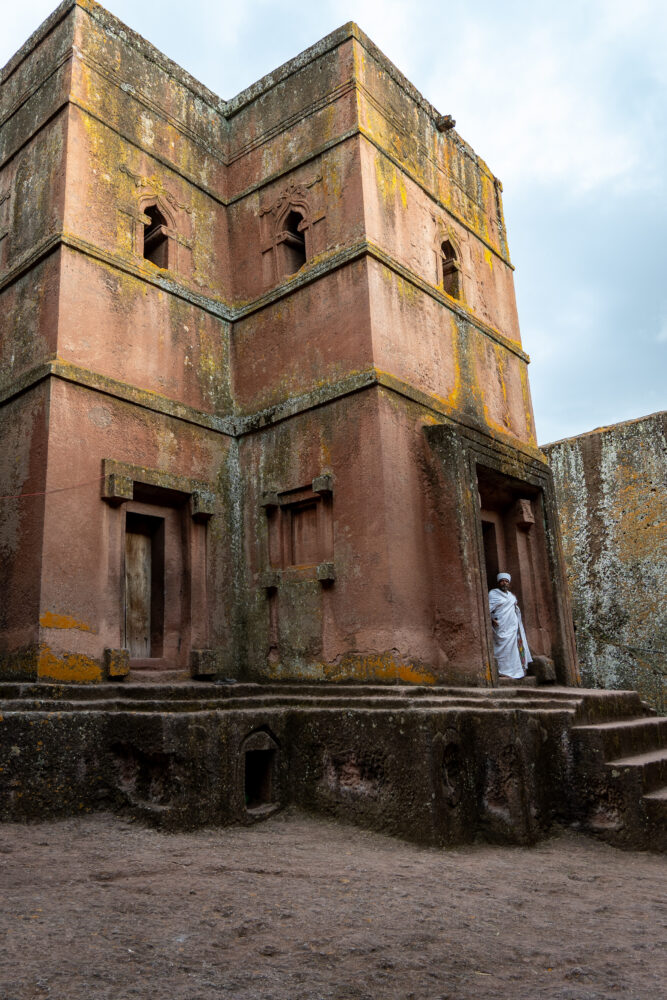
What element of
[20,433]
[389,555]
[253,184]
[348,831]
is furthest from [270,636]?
[253,184]

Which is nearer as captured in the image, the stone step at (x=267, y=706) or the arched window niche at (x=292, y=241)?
the stone step at (x=267, y=706)

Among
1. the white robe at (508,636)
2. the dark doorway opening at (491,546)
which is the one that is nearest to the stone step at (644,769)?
the white robe at (508,636)

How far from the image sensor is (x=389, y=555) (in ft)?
24.2

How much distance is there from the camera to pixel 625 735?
21.9ft

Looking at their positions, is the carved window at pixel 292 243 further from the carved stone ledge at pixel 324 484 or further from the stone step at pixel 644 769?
the stone step at pixel 644 769

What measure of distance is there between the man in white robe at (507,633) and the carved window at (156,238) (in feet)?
18.1

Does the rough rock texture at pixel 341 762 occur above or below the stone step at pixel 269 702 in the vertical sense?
below

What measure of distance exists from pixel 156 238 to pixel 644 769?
778 cm

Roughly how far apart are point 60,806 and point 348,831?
2.20 m

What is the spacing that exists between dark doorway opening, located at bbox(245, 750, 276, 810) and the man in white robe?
2.95 m

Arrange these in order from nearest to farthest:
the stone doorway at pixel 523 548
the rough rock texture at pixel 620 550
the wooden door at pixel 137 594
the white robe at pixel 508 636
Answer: the wooden door at pixel 137 594 < the white robe at pixel 508 636 < the stone doorway at pixel 523 548 < the rough rock texture at pixel 620 550

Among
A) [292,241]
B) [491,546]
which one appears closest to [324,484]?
[491,546]

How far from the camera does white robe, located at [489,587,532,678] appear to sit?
8375mm

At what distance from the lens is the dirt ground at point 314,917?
3.21 m
